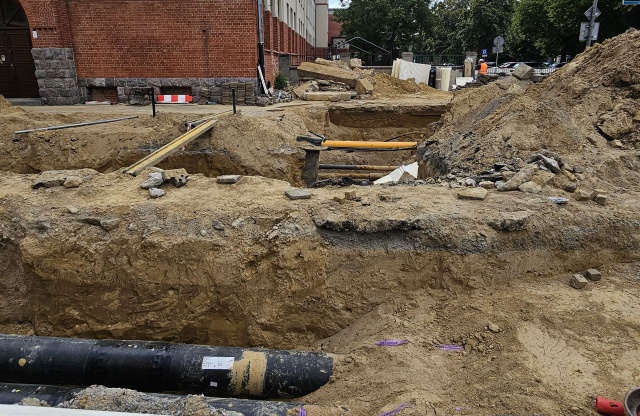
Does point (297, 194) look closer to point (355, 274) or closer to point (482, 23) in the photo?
point (355, 274)

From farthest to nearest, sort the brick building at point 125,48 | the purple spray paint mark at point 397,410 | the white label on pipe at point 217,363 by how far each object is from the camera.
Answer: the brick building at point 125,48
the white label on pipe at point 217,363
the purple spray paint mark at point 397,410

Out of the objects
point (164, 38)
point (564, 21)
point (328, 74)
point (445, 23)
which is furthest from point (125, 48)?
point (445, 23)

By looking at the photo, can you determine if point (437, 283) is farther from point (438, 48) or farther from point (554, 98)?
point (438, 48)

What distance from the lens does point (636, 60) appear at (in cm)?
661

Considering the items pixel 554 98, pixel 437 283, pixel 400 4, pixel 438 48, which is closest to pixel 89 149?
pixel 437 283

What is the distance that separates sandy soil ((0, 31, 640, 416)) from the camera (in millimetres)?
3543

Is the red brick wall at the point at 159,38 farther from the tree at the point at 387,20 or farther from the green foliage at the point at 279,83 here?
the tree at the point at 387,20

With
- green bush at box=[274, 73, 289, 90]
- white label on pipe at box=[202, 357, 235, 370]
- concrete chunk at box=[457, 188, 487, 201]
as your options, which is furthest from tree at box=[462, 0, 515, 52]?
white label on pipe at box=[202, 357, 235, 370]

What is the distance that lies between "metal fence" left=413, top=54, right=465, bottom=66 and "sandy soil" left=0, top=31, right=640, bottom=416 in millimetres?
28513

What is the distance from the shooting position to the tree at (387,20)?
121ft

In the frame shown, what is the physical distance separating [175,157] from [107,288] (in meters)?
4.97

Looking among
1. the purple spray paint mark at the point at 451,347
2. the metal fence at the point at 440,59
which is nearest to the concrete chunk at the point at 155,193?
the purple spray paint mark at the point at 451,347

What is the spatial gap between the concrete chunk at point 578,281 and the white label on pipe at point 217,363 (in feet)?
10.7

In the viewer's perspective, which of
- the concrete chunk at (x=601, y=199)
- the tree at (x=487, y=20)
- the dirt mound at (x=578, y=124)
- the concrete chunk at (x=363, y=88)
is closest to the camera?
the concrete chunk at (x=601, y=199)
